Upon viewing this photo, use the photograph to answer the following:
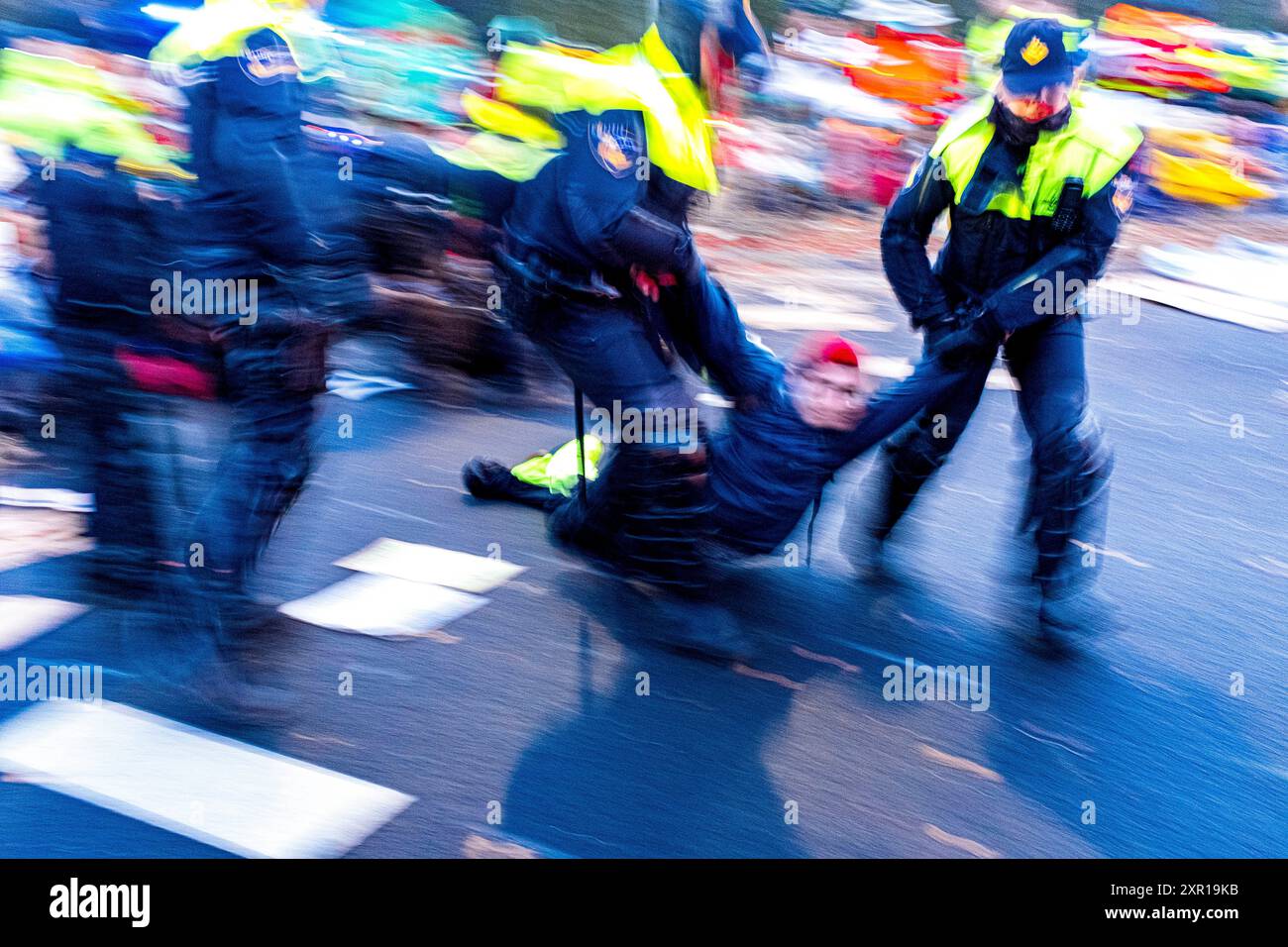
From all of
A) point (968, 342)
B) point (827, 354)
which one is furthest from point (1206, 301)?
point (827, 354)

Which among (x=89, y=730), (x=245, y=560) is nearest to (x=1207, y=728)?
(x=245, y=560)

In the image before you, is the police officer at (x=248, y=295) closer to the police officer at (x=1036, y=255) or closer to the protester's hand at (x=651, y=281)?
the protester's hand at (x=651, y=281)

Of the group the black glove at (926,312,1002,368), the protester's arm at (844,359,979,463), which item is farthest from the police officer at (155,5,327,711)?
the black glove at (926,312,1002,368)

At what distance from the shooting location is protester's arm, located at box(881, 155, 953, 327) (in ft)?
13.5

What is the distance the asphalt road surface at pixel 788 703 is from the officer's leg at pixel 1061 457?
0.31 meters

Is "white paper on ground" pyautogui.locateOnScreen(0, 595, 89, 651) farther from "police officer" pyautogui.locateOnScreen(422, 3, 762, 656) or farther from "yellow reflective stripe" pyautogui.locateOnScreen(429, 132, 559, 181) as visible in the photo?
"yellow reflective stripe" pyautogui.locateOnScreen(429, 132, 559, 181)

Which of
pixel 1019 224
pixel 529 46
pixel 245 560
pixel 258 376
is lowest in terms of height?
pixel 245 560

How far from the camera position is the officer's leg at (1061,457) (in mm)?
3861

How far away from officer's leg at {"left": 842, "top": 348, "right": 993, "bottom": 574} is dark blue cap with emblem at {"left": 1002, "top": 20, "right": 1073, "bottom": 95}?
0.84 metres

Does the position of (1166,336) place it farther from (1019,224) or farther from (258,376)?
(258,376)

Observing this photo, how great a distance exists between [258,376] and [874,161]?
8440 mm

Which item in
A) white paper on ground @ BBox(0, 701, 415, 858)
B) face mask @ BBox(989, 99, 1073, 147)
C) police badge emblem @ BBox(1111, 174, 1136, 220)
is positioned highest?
face mask @ BBox(989, 99, 1073, 147)

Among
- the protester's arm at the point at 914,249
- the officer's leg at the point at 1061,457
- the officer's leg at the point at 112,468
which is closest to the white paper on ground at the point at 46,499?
the officer's leg at the point at 112,468

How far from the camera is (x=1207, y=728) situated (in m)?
3.72
